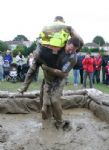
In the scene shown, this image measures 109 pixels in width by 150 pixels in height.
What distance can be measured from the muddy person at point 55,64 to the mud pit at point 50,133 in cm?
32

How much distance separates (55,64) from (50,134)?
1.16 m

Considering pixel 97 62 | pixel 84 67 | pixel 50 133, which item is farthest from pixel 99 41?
pixel 50 133

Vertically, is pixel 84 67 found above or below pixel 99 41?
above

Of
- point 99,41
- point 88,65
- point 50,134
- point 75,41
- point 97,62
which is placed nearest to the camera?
point 75,41

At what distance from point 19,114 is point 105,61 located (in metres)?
8.51

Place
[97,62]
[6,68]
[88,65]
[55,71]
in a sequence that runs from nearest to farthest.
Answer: [55,71] < [88,65] < [97,62] < [6,68]

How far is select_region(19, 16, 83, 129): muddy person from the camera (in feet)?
23.3

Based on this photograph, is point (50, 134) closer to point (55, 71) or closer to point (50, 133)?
point (50, 133)

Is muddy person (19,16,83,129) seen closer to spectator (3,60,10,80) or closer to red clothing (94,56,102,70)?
red clothing (94,56,102,70)

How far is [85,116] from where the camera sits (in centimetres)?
883

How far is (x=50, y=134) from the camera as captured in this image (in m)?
7.41

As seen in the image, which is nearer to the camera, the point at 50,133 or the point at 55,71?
the point at 55,71

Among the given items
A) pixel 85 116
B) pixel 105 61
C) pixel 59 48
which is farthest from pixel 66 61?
pixel 105 61

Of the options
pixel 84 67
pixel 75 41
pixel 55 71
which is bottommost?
pixel 84 67
